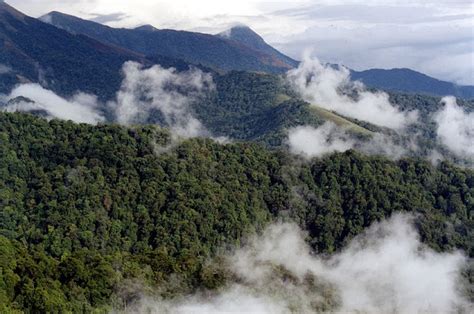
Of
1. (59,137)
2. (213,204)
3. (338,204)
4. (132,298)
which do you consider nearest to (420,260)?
(338,204)

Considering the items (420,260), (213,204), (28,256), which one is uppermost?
(28,256)

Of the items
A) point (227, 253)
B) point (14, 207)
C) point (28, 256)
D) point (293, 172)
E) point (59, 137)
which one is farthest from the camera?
point (293, 172)

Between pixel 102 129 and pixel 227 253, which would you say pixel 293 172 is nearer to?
pixel 227 253

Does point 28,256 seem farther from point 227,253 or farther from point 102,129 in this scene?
point 102,129

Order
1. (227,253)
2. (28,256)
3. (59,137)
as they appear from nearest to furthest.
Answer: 1. (28,256)
2. (227,253)
3. (59,137)

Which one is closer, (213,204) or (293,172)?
(213,204)

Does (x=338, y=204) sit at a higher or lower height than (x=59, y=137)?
lower

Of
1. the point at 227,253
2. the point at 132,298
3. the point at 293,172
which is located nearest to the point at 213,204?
the point at 227,253
